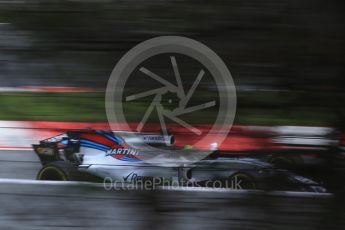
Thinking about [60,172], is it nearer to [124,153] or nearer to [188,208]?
[124,153]

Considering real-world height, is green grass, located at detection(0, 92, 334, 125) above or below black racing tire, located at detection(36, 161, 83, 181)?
above

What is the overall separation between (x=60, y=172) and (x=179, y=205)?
0.32 meters

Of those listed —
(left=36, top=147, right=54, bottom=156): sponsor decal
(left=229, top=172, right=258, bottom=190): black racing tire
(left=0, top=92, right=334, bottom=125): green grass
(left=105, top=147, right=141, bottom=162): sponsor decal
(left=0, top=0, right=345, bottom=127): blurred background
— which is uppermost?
(left=0, top=0, right=345, bottom=127): blurred background

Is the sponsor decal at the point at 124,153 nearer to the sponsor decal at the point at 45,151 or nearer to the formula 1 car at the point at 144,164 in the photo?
the formula 1 car at the point at 144,164

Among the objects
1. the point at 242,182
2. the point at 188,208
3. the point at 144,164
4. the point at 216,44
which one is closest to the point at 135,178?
the point at 144,164

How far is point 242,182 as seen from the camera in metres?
1.84

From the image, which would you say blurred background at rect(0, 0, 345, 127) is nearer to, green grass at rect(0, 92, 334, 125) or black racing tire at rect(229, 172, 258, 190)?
green grass at rect(0, 92, 334, 125)

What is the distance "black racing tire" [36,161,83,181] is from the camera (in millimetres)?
1828

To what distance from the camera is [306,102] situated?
5.89 ft

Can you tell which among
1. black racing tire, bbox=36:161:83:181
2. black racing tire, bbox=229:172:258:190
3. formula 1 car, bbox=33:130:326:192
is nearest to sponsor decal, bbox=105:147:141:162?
formula 1 car, bbox=33:130:326:192

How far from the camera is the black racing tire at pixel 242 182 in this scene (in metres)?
1.83

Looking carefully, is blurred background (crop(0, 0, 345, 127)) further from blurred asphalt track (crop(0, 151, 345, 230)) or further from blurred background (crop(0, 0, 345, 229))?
blurred asphalt track (crop(0, 151, 345, 230))

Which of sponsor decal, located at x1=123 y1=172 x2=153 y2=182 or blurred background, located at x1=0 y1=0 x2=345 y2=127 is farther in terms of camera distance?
sponsor decal, located at x1=123 y1=172 x2=153 y2=182

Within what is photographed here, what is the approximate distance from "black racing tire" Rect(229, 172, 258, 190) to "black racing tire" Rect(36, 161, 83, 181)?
388 millimetres
